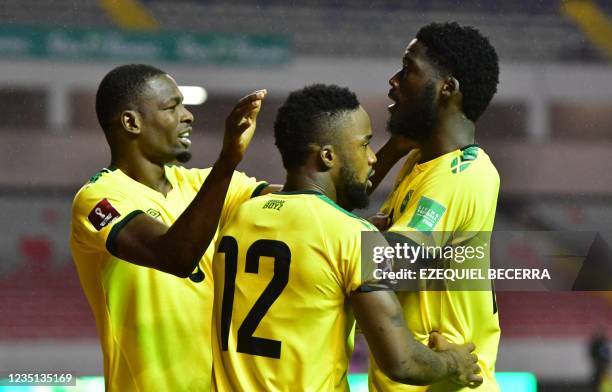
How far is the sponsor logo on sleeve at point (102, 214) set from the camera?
296 centimetres

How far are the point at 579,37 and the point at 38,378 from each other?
7619mm

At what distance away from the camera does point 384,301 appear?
241cm

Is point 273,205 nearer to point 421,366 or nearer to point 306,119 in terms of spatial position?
point 306,119

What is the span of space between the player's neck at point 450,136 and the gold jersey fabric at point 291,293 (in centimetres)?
67

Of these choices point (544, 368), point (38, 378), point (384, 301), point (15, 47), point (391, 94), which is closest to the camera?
point (384, 301)

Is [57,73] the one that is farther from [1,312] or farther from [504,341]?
[504,341]

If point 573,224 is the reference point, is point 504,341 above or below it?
below

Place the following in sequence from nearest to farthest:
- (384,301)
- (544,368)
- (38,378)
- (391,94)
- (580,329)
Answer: (384,301), (391,94), (38,378), (544,368), (580,329)

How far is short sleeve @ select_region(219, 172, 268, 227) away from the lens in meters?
3.27

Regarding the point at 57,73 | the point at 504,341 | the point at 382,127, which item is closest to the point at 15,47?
the point at 57,73

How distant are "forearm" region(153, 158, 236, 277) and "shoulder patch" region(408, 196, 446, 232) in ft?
1.99

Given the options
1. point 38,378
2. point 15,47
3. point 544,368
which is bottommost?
point 544,368

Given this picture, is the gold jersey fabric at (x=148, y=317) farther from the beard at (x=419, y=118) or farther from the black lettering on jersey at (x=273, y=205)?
the beard at (x=419, y=118)

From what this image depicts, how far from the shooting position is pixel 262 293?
2494 mm
